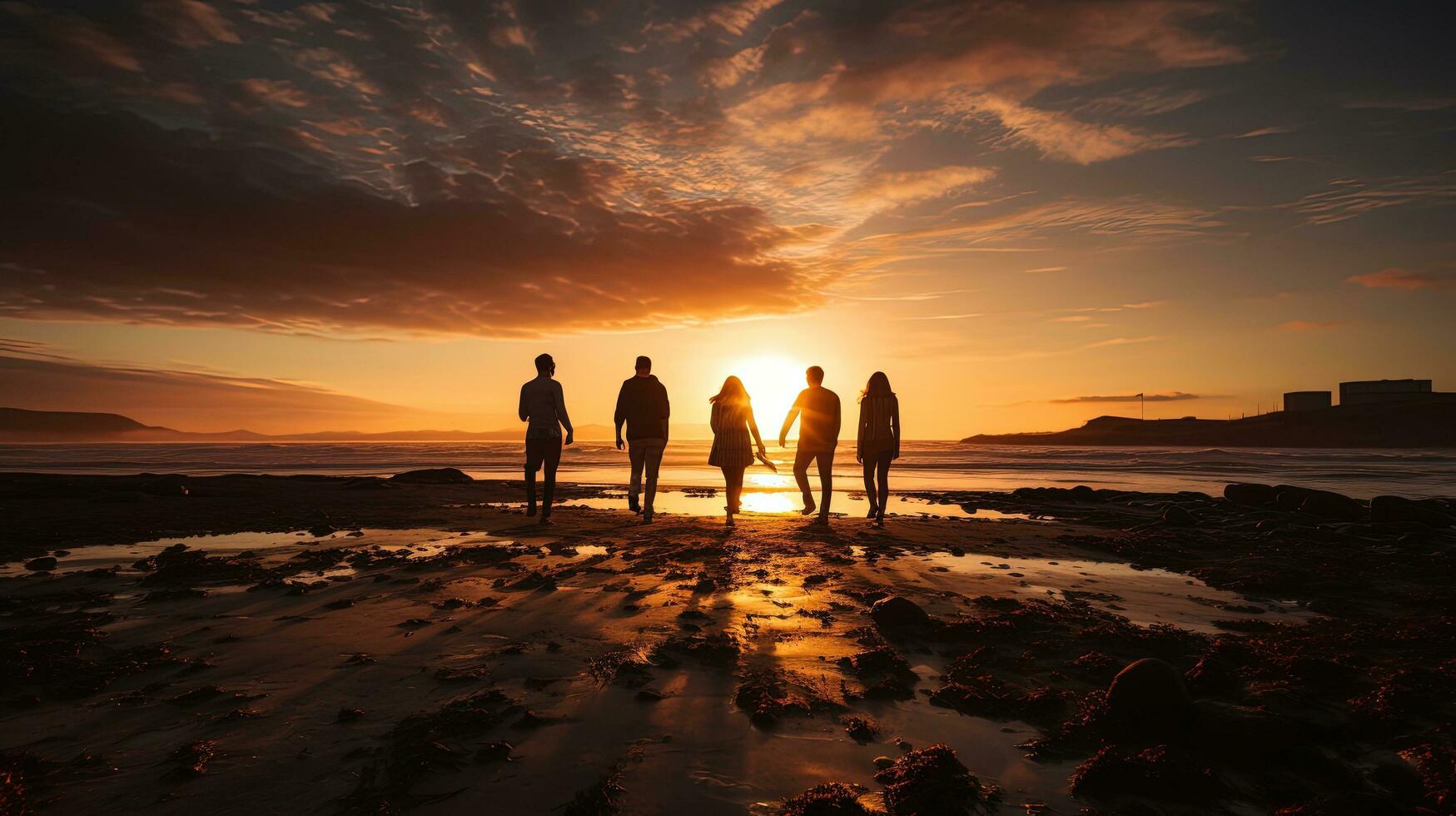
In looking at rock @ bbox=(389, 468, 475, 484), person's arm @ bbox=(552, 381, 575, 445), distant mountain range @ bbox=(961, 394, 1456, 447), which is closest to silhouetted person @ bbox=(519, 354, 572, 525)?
person's arm @ bbox=(552, 381, 575, 445)

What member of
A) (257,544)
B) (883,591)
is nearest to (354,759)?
(883,591)

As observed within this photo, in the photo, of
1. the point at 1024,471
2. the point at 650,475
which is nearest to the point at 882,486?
the point at 650,475

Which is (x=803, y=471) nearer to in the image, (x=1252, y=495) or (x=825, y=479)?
(x=825, y=479)

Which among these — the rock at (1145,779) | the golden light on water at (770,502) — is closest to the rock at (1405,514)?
the golden light on water at (770,502)

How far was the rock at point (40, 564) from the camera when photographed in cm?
647

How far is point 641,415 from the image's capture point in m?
10.9

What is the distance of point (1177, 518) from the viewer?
37.2ft

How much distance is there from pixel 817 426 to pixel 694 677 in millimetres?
7359

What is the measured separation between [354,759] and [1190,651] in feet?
16.8

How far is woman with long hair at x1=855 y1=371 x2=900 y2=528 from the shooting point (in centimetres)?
1117

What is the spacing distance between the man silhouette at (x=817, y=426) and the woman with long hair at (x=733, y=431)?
699 mm

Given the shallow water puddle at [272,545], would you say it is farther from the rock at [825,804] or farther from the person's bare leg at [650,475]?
the rock at [825,804]

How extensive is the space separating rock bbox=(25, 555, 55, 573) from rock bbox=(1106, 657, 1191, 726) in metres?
9.48

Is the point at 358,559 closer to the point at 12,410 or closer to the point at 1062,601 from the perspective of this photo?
the point at 1062,601
